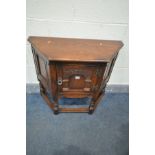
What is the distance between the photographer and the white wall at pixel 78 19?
5.48 feet

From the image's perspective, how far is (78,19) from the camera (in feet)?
5.71

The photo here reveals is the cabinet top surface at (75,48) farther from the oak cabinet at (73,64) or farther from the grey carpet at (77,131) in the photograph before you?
the grey carpet at (77,131)

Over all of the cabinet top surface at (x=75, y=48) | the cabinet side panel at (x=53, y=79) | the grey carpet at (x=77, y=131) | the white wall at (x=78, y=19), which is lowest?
the grey carpet at (x=77, y=131)

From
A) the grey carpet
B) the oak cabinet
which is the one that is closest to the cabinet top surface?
the oak cabinet

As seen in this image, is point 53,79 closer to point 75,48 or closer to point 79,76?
point 79,76

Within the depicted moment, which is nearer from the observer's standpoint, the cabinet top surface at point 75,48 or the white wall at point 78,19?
the cabinet top surface at point 75,48

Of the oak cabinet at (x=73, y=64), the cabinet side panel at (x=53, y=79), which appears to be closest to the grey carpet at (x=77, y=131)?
the oak cabinet at (x=73, y=64)

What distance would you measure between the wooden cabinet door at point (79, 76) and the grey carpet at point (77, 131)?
29 cm

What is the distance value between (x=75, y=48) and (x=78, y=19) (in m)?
0.35

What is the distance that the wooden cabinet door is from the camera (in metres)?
1.43

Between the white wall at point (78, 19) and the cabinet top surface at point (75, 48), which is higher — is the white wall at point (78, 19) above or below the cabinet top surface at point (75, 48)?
above

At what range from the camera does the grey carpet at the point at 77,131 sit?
141cm
